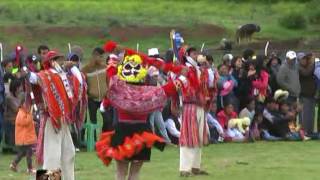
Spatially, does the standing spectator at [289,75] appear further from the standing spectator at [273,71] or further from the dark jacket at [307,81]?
the dark jacket at [307,81]

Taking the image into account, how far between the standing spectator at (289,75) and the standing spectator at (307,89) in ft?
0.80

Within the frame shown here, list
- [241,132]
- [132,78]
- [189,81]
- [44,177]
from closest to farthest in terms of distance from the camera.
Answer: [44,177], [132,78], [189,81], [241,132]

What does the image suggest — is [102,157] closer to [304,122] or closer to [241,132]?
[241,132]

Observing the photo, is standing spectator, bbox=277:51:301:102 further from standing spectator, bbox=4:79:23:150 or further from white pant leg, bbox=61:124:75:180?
white pant leg, bbox=61:124:75:180

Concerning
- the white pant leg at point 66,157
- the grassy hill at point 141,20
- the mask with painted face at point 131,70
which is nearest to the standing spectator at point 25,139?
the white pant leg at point 66,157

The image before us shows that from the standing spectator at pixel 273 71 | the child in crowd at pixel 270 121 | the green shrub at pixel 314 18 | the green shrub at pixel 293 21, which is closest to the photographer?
the child in crowd at pixel 270 121

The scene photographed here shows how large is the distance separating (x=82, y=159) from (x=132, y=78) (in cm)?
439

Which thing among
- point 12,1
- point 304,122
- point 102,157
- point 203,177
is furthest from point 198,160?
point 12,1

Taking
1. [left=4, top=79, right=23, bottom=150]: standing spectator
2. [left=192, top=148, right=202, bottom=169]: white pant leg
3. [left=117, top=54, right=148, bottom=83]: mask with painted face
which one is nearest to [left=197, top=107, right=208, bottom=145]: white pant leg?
[left=192, top=148, right=202, bottom=169]: white pant leg

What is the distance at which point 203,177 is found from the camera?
13.0 meters

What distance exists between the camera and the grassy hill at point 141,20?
143 ft

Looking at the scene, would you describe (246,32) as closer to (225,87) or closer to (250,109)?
(250,109)

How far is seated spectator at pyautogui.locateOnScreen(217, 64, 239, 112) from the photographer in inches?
708

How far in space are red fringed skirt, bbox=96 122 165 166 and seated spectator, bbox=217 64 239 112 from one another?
698 centimetres
